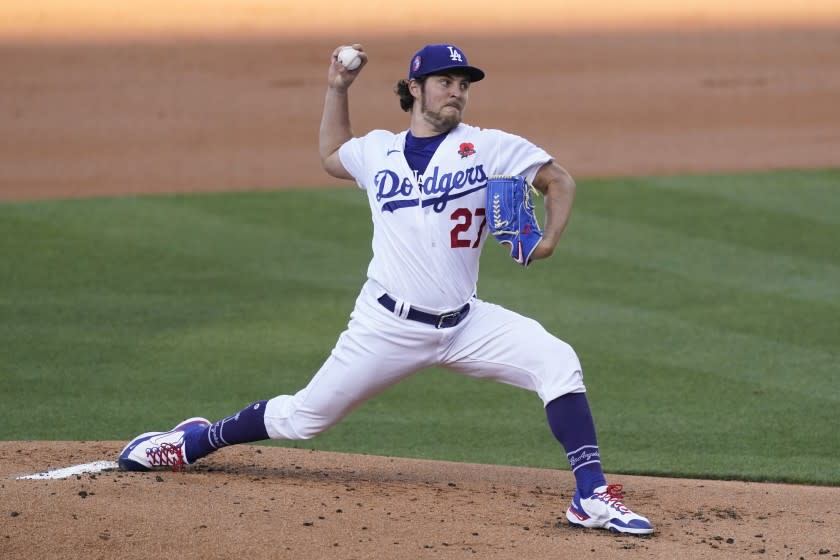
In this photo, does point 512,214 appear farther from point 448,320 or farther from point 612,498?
point 612,498

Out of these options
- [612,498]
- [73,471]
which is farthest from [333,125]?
[612,498]

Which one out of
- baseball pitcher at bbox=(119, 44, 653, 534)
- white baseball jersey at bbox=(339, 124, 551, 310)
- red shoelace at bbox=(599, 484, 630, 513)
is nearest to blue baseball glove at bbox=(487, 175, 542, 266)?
baseball pitcher at bbox=(119, 44, 653, 534)

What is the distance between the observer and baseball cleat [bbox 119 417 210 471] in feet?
17.5

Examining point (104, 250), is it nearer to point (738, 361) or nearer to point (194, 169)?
point (194, 169)

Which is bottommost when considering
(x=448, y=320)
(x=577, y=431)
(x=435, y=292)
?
(x=577, y=431)

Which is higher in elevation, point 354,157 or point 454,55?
point 454,55

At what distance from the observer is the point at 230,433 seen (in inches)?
208

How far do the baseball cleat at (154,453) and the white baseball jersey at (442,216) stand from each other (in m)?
1.06

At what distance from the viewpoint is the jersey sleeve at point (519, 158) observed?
5.04 meters

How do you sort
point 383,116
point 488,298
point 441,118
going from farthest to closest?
point 383,116 < point 488,298 < point 441,118

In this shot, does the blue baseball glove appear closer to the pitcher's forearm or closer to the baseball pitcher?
the baseball pitcher

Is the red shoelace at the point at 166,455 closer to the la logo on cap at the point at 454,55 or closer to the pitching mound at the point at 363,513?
the pitching mound at the point at 363,513

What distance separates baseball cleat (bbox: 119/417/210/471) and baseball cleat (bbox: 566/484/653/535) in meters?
1.57

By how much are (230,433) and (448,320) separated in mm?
986
